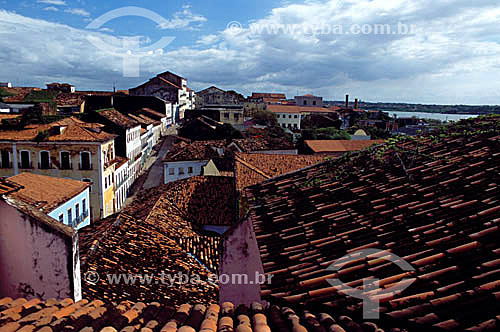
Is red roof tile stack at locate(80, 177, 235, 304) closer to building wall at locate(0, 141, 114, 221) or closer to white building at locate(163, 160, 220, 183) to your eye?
building wall at locate(0, 141, 114, 221)

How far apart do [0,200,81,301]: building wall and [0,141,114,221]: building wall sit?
19323 millimetres

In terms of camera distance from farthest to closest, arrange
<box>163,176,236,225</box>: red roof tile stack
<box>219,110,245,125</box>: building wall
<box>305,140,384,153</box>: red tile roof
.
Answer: <box>219,110,245,125</box>: building wall
<box>305,140,384,153</box>: red tile roof
<box>163,176,236,225</box>: red roof tile stack

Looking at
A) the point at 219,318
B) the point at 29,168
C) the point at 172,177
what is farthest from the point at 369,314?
the point at 172,177

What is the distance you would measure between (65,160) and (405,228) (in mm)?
24404

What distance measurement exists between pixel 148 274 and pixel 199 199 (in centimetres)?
920

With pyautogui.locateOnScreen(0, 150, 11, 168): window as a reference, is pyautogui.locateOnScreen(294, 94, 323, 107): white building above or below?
above

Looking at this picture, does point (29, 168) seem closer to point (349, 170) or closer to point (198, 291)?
point (198, 291)

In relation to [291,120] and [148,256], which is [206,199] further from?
[291,120]

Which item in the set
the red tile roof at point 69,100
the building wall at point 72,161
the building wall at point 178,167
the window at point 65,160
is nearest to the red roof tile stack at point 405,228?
the building wall at point 72,161

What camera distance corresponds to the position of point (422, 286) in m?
3.43

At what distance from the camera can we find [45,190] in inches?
629

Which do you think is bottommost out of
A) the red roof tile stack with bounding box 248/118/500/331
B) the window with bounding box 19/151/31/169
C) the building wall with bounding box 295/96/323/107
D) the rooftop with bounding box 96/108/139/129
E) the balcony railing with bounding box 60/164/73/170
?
the balcony railing with bounding box 60/164/73/170

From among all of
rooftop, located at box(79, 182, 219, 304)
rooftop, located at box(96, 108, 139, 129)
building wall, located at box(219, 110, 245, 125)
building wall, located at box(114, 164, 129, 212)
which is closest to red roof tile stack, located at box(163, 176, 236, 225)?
rooftop, located at box(79, 182, 219, 304)

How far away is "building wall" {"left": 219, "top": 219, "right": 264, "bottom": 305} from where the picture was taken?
629cm
